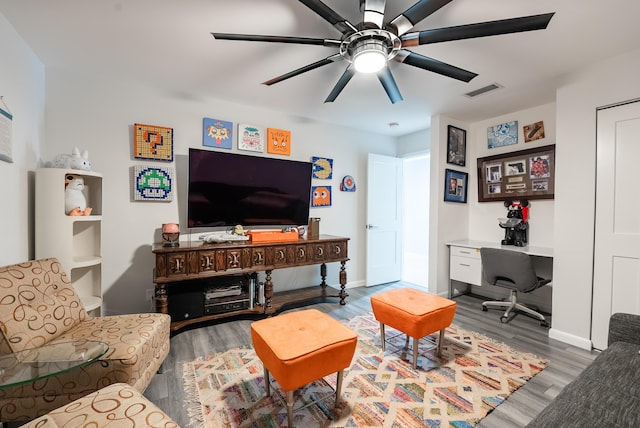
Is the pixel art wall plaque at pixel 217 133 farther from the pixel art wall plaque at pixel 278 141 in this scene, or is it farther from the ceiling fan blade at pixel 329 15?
the ceiling fan blade at pixel 329 15

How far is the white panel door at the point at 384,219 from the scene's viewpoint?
160 inches

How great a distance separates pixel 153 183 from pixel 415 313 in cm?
269

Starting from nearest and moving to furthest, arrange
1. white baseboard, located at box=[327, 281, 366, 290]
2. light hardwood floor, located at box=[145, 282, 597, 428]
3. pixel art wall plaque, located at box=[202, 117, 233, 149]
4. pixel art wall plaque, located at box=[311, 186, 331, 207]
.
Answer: light hardwood floor, located at box=[145, 282, 597, 428], pixel art wall plaque, located at box=[202, 117, 233, 149], pixel art wall plaque, located at box=[311, 186, 331, 207], white baseboard, located at box=[327, 281, 366, 290]

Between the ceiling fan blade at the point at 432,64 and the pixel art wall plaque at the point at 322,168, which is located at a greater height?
the ceiling fan blade at the point at 432,64

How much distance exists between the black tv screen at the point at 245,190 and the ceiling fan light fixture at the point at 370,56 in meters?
1.67

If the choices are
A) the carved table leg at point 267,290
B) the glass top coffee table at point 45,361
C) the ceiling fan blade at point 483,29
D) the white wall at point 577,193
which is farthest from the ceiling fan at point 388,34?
the carved table leg at point 267,290

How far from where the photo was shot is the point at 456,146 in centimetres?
366

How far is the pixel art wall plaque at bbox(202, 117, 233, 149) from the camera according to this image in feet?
10.0

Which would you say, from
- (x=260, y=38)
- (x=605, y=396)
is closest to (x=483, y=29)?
(x=260, y=38)

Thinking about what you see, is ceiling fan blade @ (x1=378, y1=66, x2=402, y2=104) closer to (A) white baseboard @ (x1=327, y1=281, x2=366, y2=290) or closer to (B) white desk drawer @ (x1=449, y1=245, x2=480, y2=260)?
(B) white desk drawer @ (x1=449, y1=245, x2=480, y2=260)

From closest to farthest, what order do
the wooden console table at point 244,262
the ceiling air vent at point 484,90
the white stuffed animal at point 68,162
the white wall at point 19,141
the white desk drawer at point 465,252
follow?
the white wall at point 19,141, the white stuffed animal at point 68,162, the wooden console table at point 244,262, the ceiling air vent at point 484,90, the white desk drawer at point 465,252

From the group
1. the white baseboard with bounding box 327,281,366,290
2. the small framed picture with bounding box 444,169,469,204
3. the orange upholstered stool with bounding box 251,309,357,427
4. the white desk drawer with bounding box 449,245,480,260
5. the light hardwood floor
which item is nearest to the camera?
the orange upholstered stool with bounding box 251,309,357,427

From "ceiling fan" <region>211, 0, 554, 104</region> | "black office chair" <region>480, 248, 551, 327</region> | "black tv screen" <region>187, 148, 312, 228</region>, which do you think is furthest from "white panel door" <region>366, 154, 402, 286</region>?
"ceiling fan" <region>211, 0, 554, 104</region>

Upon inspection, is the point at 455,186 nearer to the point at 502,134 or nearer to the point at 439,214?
the point at 439,214
